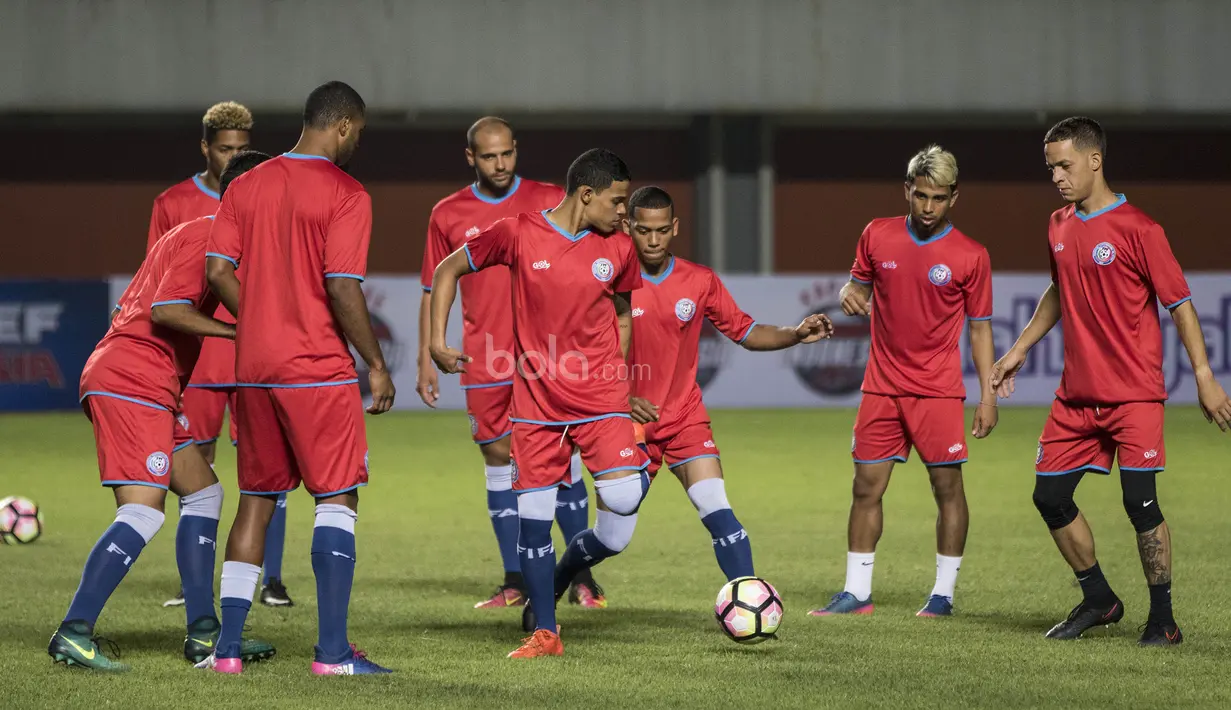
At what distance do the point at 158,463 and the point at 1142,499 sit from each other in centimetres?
376

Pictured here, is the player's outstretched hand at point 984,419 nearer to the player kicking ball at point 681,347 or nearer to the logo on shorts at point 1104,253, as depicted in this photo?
the player kicking ball at point 681,347

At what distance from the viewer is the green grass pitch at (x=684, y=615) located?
5.20 meters

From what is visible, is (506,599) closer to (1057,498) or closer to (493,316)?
(493,316)

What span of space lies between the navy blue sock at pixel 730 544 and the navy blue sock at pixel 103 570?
7.52 ft

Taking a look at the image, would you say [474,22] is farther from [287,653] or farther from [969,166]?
[287,653]

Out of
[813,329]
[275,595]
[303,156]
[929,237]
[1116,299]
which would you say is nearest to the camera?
[303,156]

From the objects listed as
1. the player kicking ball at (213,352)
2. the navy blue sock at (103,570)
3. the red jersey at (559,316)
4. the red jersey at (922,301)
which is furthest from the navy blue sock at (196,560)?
the red jersey at (922,301)

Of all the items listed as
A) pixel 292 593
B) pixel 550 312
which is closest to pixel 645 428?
pixel 550 312

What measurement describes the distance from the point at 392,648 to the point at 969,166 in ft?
63.7

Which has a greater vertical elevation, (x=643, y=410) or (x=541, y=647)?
(x=643, y=410)

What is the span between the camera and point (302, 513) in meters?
10.1

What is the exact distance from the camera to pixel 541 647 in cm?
588

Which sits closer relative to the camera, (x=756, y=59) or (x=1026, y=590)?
(x=1026, y=590)

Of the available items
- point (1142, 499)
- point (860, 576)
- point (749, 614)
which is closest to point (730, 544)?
point (749, 614)
